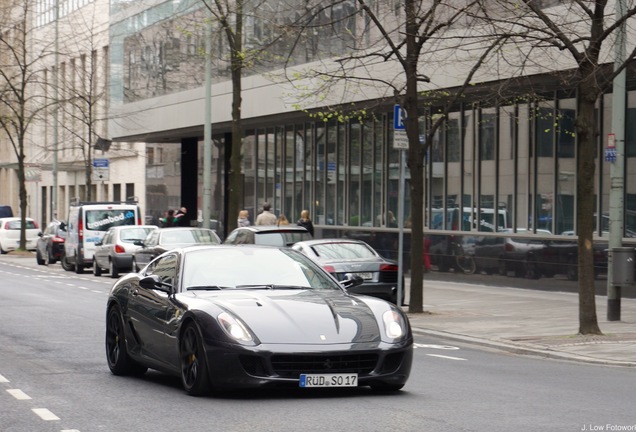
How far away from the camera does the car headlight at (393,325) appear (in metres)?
10.9

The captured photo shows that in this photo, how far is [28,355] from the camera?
14961mm

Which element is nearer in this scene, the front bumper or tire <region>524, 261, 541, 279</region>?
the front bumper

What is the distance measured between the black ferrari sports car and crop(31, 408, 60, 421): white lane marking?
49.1 inches

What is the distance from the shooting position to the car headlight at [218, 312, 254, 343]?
1047 cm

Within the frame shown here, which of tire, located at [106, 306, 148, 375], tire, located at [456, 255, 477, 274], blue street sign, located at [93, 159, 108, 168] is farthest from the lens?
blue street sign, located at [93, 159, 108, 168]

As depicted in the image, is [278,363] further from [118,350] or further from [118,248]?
[118,248]

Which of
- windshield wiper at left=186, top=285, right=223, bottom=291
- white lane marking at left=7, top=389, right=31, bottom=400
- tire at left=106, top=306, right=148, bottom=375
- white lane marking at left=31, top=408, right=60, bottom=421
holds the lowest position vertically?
white lane marking at left=7, top=389, right=31, bottom=400

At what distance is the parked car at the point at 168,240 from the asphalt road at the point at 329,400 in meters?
15.0

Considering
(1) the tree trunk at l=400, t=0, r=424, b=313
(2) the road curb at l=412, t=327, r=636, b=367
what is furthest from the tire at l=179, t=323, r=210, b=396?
(1) the tree trunk at l=400, t=0, r=424, b=313

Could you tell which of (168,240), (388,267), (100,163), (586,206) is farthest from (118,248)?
(586,206)

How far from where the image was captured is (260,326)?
34.6ft

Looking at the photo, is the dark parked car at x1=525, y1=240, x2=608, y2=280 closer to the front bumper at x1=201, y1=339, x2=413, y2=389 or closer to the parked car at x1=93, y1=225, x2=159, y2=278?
the parked car at x1=93, y1=225, x2=159, y2=278

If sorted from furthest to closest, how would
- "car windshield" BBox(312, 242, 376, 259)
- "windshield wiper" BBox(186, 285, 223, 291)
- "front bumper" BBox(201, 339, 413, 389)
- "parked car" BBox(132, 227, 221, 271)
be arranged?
"parked car" BBox(132, 227, 221, 271)
"car windshield" BBox(312, 242, 376, 259)
"windshield wiper" BBox(186, 285, 223, 291)
"front bumper" BBox(201, 339, 413, 389)

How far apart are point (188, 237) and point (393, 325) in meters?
21.5
